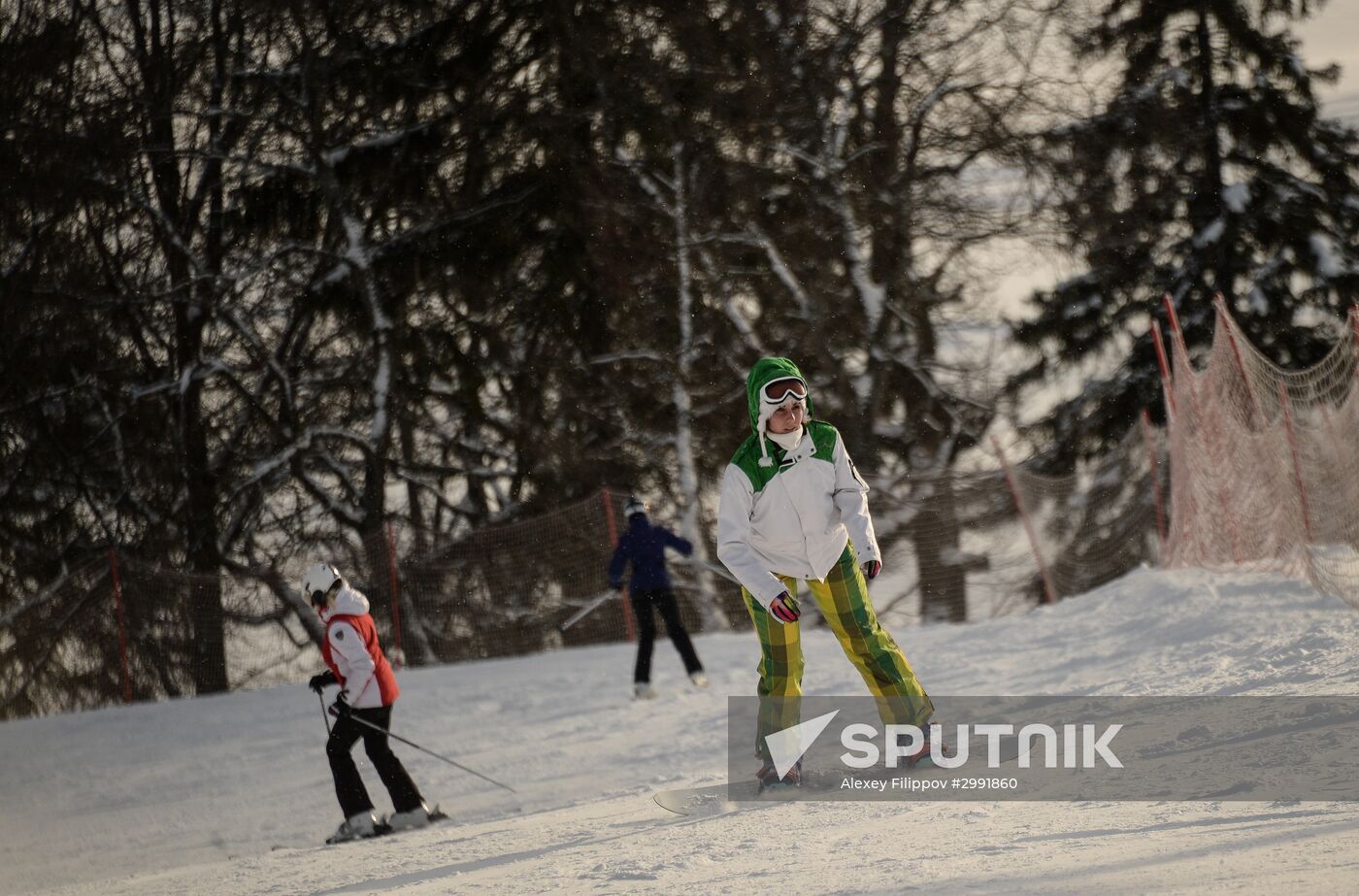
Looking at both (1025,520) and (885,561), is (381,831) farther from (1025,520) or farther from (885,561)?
(885,561)

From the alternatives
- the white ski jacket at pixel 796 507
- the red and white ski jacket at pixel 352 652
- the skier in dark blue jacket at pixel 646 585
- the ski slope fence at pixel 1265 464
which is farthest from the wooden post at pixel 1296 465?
the red and white ski jacket at pixel 352 652

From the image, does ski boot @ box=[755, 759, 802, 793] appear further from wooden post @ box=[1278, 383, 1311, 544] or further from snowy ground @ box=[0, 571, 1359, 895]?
wooden post @ box=[1278, 383, 1311, 544]

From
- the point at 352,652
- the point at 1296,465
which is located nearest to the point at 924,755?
the point at 352,652

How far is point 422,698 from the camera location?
502 inches

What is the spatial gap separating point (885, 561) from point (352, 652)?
1244 centimetres

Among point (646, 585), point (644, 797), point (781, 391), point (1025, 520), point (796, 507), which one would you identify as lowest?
point (644, 797)

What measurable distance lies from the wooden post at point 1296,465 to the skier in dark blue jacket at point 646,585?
4595mm

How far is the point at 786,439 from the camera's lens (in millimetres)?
5477

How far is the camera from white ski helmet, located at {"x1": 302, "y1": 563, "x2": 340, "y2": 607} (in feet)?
24.5

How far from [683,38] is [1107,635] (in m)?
13.8

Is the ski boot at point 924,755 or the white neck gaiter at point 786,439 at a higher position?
the white neck gaiter at point 786,439

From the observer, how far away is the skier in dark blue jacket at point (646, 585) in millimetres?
11312

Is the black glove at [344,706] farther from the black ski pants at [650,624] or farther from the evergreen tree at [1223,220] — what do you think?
the evergreen tree at [1223,220]

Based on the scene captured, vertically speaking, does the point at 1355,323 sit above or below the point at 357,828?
above
